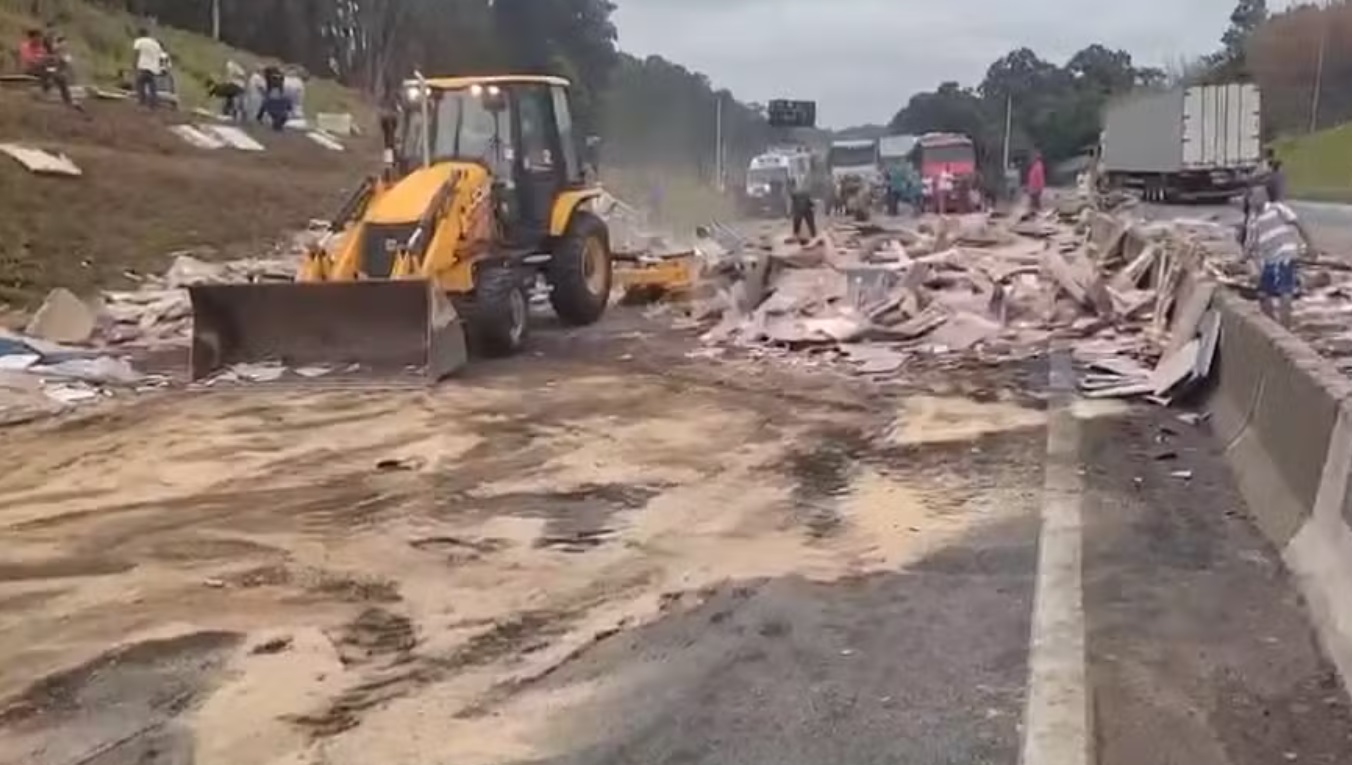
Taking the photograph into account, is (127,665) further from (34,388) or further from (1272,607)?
(34,388)

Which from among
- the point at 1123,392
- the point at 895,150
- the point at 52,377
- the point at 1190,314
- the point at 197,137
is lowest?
the point at 52,377

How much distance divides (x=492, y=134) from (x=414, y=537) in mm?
8541

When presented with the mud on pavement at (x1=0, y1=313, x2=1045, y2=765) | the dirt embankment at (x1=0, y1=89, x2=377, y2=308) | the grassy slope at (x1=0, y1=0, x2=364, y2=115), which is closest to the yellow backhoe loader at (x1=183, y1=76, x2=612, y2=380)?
the mud on pavement at (x1=0, y1=313, x2=1045, y2=765)

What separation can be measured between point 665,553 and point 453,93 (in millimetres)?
9325

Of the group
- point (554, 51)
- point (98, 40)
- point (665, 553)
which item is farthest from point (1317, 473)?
point (554, 51)

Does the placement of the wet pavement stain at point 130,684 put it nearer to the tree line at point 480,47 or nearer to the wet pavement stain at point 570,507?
the wet pavement stain at point 570,507

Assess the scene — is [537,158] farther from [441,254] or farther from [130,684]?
[130,684]

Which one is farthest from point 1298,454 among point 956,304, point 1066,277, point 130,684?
point 1066,277

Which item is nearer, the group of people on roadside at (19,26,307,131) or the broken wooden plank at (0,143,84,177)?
the broken wooden plank at (0,143,84,177)

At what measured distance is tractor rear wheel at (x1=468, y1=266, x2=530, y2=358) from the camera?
1476 centimetres

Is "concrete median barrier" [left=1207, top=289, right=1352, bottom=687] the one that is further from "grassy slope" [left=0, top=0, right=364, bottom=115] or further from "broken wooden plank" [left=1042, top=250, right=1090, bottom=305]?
"grassy slope" [left=0, top=0, right=364, bottom=115]

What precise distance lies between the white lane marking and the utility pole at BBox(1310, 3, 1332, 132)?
7610 cm

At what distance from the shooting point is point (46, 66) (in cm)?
2688

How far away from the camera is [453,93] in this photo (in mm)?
15711
